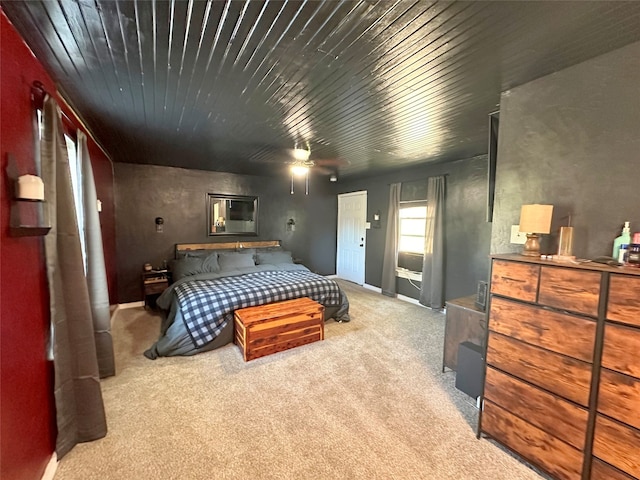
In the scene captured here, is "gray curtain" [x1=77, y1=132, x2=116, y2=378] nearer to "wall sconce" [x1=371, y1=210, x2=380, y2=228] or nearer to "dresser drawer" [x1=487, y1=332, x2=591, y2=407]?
"dresser drawer" [x1=487, y1=332, x2=591, y2=407]

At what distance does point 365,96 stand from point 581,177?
1.47 m

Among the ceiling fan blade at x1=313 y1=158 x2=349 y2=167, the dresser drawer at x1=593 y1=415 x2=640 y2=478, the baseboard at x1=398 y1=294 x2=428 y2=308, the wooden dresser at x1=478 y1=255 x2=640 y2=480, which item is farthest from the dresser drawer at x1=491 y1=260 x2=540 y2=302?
the baseboard at x1=398 y1=294 x2=428 y2=308

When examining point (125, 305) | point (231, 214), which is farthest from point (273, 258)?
point (125, 305)

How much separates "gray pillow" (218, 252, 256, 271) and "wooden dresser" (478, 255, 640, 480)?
372cm

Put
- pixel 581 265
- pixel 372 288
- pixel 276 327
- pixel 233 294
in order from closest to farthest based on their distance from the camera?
pixel 581 265
pixel 276 327
pixel 233 294
pixel 372 288

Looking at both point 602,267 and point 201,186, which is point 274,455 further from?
point 201,186

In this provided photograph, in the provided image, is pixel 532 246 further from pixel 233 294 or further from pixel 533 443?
pixel 233 294

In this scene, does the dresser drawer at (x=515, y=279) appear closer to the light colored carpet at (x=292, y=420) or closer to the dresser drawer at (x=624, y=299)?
the dresser drawer at (x=624, y=299)

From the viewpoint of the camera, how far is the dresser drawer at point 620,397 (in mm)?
1242

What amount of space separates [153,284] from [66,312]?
9.15 ft

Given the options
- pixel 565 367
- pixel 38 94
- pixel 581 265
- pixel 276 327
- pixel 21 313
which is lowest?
pixel 276 327

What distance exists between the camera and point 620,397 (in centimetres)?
128

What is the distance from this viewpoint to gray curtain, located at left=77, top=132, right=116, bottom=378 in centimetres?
228

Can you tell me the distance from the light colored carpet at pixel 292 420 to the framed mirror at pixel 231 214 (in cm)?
251
